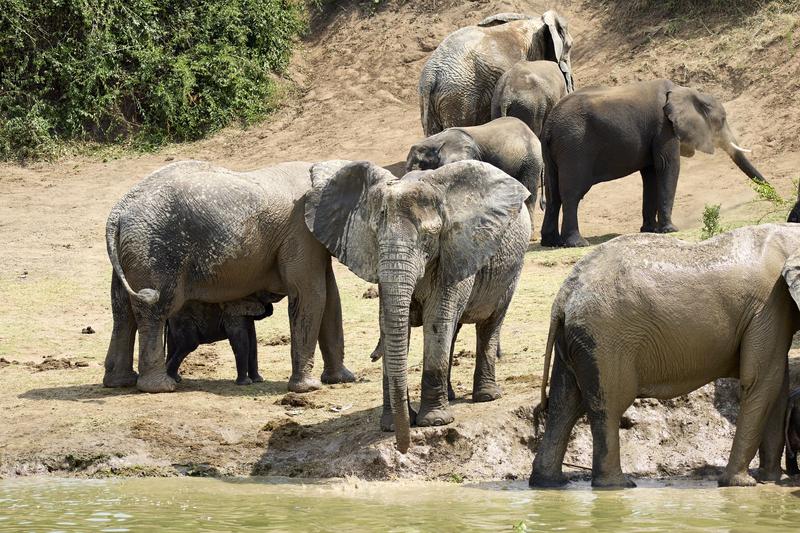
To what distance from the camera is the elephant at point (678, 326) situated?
8.45 metres

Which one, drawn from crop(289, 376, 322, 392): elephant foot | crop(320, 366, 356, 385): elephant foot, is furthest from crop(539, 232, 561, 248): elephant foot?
crop(289, 376, 322, 392): elephant foot

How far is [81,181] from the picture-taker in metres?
20.2

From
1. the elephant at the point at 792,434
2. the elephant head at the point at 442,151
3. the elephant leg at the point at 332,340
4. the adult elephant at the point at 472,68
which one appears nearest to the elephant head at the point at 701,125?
the adult elephant at the point at 472,68

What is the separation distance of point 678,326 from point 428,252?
159cm

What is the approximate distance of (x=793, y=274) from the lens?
8.28 meters

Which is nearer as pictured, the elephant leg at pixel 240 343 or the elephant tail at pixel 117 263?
the elephant tail at pixel 117 263

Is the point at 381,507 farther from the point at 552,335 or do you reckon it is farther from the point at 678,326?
the point at 678,326

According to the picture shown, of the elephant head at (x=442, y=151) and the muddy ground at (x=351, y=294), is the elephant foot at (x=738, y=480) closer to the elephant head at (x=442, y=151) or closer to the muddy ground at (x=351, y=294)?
the muddy ground at (x=351, y=294)

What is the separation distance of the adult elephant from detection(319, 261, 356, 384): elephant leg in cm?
728

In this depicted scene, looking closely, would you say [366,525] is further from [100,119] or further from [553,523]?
[100,119]

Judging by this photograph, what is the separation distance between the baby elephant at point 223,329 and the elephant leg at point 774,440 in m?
4.17

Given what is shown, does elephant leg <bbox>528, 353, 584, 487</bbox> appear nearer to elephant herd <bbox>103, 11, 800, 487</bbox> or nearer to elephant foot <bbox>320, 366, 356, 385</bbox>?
elephant herd <bbox>103, 11, 800, 487</bbox>

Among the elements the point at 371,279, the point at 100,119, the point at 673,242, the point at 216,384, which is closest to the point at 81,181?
the point at 100,119

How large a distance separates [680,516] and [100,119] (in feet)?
53.7
